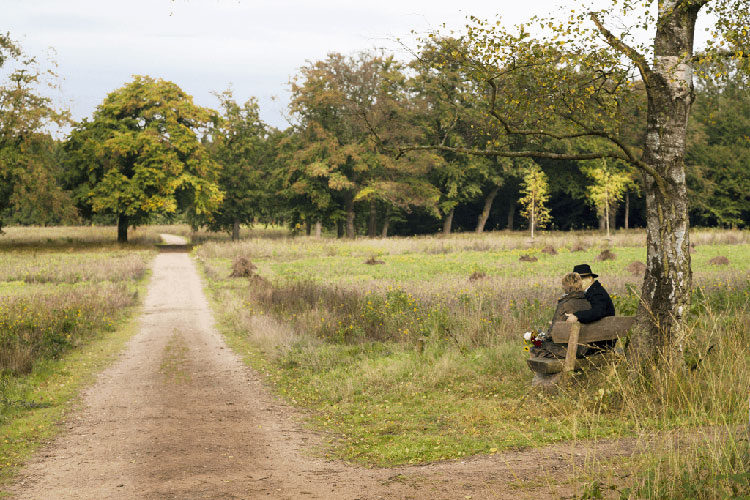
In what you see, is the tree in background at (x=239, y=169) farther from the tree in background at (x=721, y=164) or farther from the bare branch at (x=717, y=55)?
the bare branch at (x=717, y=55)

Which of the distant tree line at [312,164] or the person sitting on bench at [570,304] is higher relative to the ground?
the distant tree line at [312,164]

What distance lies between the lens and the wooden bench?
769 centimetres

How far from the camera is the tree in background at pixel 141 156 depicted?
46094 mm

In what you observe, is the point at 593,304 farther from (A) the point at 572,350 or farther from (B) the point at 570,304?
(A) the point at 572,350

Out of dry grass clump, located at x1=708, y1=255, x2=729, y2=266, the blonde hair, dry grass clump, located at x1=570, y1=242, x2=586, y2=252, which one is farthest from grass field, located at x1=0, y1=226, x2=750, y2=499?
dry grass clump, located at x1=570, y1=242, x2=586, y2=252

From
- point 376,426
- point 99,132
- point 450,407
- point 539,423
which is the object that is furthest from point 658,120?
point 99,132

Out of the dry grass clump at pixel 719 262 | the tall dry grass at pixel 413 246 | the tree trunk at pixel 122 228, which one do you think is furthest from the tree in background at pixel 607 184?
the tree trunk at pixel 122 228

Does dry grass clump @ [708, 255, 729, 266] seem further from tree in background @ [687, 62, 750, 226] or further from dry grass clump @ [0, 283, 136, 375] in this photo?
tree in background @ [687, 62, 750, 226]

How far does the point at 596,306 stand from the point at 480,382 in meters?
2.40

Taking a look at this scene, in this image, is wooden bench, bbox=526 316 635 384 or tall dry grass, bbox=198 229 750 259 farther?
tall dry grass, bbox=198 229 750 259

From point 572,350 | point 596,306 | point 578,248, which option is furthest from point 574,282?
point 578,248

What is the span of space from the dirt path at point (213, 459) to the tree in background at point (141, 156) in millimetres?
37491

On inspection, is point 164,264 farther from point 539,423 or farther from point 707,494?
point 707,494

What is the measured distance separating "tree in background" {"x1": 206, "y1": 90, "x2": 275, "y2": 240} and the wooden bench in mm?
52177
